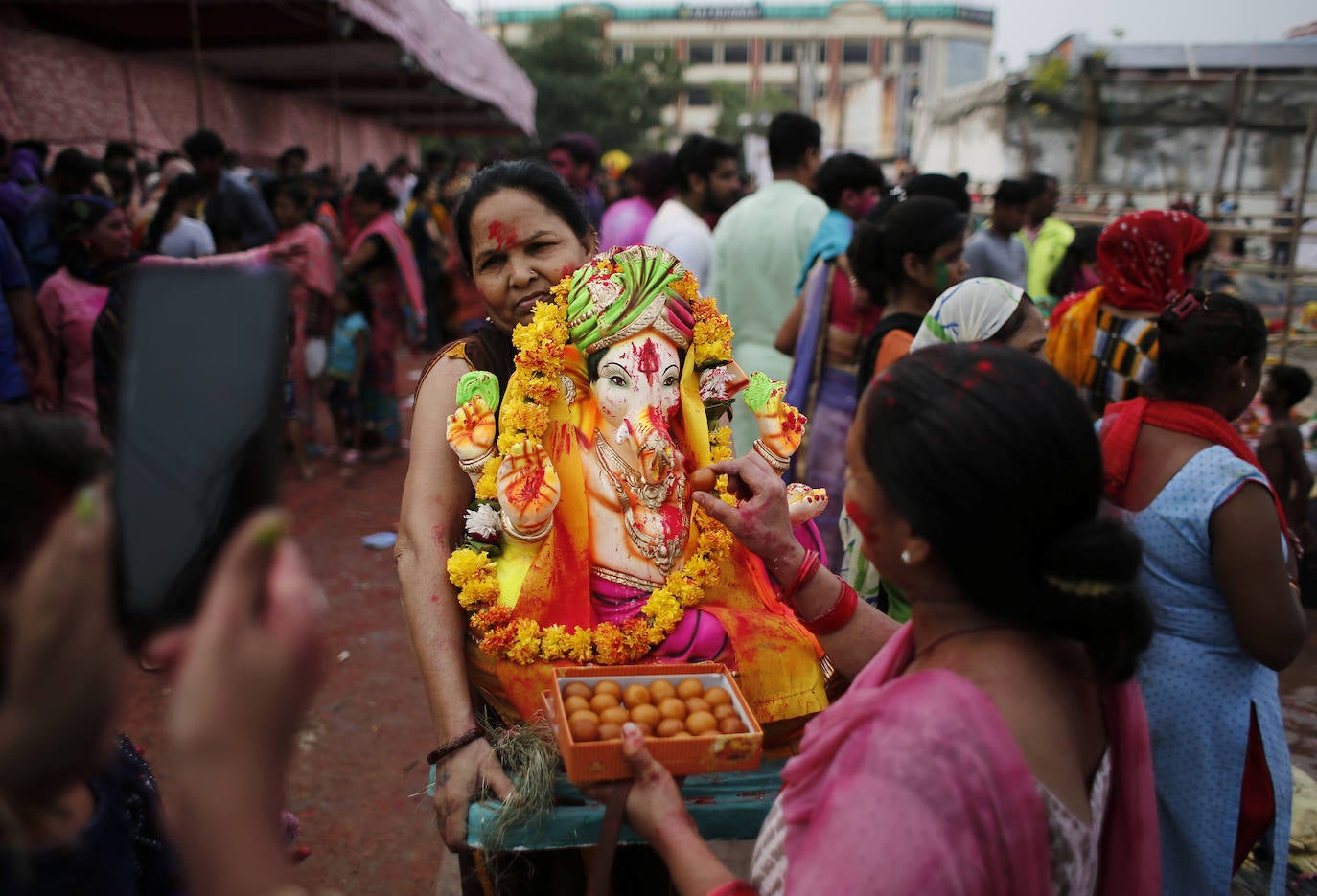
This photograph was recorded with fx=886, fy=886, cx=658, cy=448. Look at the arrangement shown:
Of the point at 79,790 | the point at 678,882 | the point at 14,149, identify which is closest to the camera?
the point at 79,790

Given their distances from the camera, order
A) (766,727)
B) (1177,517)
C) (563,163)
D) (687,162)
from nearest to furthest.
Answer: (766,727) → (1177,517) → (687,162) → (563,163)

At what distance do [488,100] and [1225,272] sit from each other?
11070 mm

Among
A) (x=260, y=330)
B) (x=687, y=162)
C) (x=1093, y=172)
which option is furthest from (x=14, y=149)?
(x=1093, y=172)

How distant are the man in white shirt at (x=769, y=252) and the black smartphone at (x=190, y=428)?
4.40 meters

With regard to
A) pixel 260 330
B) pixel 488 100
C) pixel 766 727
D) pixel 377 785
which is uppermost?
pixel 488 100

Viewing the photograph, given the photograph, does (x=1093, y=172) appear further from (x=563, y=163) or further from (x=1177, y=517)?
(x=1177, y=517)

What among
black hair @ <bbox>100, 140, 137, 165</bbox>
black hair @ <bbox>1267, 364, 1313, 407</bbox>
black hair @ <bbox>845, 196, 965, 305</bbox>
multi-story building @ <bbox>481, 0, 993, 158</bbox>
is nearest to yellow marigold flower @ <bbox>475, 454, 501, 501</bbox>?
black hair @ <bbox>845, 196, 965, 305</bbox>

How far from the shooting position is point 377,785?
3643 mm

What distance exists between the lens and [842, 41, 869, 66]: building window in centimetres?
7100

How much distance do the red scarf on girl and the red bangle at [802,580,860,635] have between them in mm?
814

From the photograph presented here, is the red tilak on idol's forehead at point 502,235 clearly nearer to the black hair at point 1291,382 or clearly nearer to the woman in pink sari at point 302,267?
the woman in pink sari at point 302,267

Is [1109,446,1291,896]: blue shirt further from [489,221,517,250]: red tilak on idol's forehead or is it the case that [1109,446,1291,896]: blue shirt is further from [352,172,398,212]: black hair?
[352,172,398,212]: black hair

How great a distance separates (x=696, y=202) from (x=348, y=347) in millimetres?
3200

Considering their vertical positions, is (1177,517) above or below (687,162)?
below
